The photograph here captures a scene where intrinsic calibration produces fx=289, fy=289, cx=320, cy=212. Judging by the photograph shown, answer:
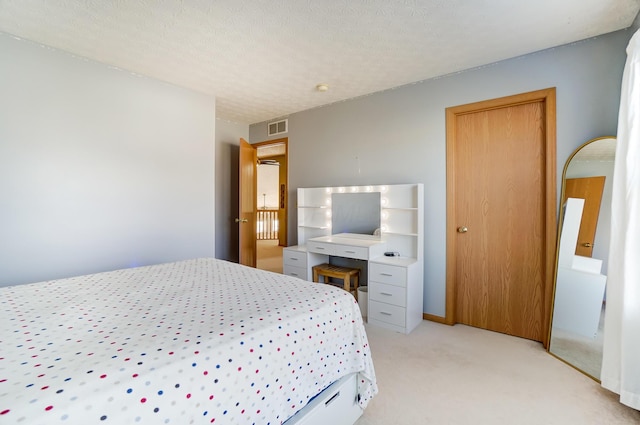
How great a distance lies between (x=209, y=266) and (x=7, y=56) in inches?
88.1

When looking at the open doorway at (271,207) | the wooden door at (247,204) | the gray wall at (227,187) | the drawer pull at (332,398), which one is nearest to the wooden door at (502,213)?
the drawer pull at (332,398)

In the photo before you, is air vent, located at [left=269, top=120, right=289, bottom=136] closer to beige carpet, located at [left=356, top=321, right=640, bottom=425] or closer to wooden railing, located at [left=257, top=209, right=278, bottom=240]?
beige carpet, located at [left=356, top=321, right=640, bottom=425]

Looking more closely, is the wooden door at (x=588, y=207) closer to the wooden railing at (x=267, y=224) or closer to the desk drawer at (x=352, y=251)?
the desk drawer at (x=352, y=251)

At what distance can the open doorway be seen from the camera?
7326 millimetres

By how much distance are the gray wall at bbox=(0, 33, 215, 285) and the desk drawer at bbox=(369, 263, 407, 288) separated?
204 cm

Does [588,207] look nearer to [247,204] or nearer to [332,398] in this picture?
[332,398]

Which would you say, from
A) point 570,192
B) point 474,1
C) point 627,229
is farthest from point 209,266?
point 570,192

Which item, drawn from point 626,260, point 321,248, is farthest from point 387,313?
point 626,260

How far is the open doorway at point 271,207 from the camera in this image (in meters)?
7.33

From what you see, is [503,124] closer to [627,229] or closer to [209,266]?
[627,229]

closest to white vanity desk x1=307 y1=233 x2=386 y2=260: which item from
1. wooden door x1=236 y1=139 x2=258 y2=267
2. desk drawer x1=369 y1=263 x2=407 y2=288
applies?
desk drawer x1=369 y1=263 x2=407 y2=288

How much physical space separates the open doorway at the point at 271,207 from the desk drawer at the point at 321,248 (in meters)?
2.95

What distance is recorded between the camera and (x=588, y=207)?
7.23ft

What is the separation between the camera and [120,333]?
1131 mm
